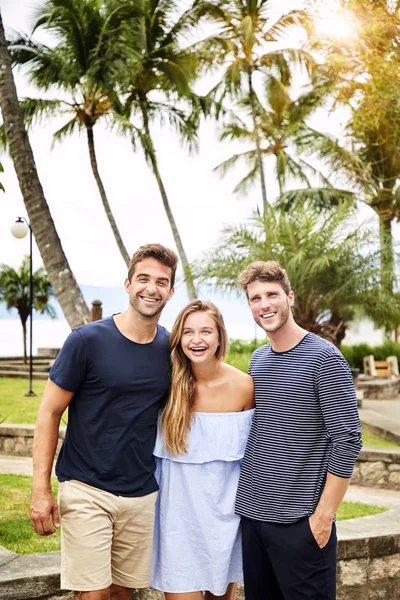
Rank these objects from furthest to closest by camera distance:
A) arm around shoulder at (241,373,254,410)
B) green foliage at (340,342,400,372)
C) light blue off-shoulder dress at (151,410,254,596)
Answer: green foliage at (340,342,400,372) < arm around shoulder at (241,373,254,410) < light blue off-shoulder dress at (151,410,254,596)

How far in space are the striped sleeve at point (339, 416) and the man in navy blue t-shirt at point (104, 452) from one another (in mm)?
782

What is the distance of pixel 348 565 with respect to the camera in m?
4.57

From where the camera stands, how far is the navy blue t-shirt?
11.1ft

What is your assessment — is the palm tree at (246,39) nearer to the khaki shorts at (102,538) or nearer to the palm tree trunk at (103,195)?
the palm tree trunk at (103,195)

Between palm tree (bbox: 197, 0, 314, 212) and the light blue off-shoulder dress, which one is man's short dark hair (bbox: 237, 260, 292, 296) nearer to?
the light blue off-shoulder dress

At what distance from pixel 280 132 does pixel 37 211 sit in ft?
86.5

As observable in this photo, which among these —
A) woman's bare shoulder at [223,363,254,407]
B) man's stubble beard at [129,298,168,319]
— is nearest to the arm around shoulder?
woman's bare shoulder at [223,363,254,407]

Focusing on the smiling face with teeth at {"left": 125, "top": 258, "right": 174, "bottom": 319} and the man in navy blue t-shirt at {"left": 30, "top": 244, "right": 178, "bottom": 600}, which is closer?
the man in navy blue t-shirt at {"left": 30, "top": 244, "right": 178, "bottom": 600}

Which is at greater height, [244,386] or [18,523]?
[244,386]

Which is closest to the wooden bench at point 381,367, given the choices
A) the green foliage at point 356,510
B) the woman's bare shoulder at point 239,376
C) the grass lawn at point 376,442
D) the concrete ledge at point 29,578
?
the grass lawn at point 376,442

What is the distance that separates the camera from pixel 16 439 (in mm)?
9688

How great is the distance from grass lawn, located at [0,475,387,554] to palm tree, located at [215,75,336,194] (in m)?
24.6

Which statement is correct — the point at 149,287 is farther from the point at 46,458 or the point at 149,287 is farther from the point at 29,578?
the point at 29,578

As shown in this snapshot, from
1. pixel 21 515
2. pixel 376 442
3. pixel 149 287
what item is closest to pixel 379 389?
pixel 376 442
